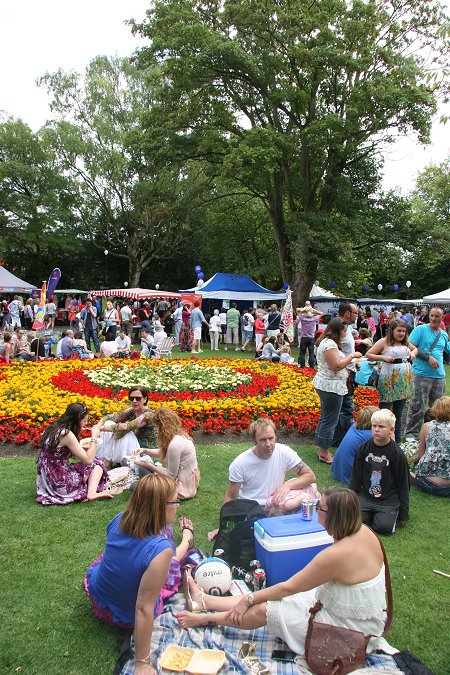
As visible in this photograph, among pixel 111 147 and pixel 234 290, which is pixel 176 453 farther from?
pixel 111 147

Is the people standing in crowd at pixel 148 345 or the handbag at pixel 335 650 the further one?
the people standing in crowd at pixel 148 345

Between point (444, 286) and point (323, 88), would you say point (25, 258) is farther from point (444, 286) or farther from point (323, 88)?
point (444, 286)

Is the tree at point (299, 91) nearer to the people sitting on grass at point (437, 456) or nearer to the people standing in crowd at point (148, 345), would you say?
the people standing in crowd at point (148, 345)

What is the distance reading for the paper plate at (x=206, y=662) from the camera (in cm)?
261

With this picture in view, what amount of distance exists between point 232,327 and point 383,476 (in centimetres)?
1406

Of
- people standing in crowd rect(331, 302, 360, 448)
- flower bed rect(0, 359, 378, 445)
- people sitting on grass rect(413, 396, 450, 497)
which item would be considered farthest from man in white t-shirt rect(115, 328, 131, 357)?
people sitting on grass rect(413, 396, 450, 497)

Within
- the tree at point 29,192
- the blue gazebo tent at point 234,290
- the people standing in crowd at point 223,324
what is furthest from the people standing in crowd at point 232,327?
the tree at point 29,192

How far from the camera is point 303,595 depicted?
2.82 meters

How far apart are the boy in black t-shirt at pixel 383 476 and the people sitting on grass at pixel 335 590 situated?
1762mm

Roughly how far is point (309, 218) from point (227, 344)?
5500mm

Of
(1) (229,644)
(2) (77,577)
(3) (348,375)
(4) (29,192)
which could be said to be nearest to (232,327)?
(3) (348,375)

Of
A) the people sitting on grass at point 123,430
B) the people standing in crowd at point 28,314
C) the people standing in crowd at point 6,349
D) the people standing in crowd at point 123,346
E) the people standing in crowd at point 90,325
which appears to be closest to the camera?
the people sitting on grass at point 123,430

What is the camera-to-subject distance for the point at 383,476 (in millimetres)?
4527

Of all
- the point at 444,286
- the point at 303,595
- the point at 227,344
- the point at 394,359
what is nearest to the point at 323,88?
the point at 227,344
